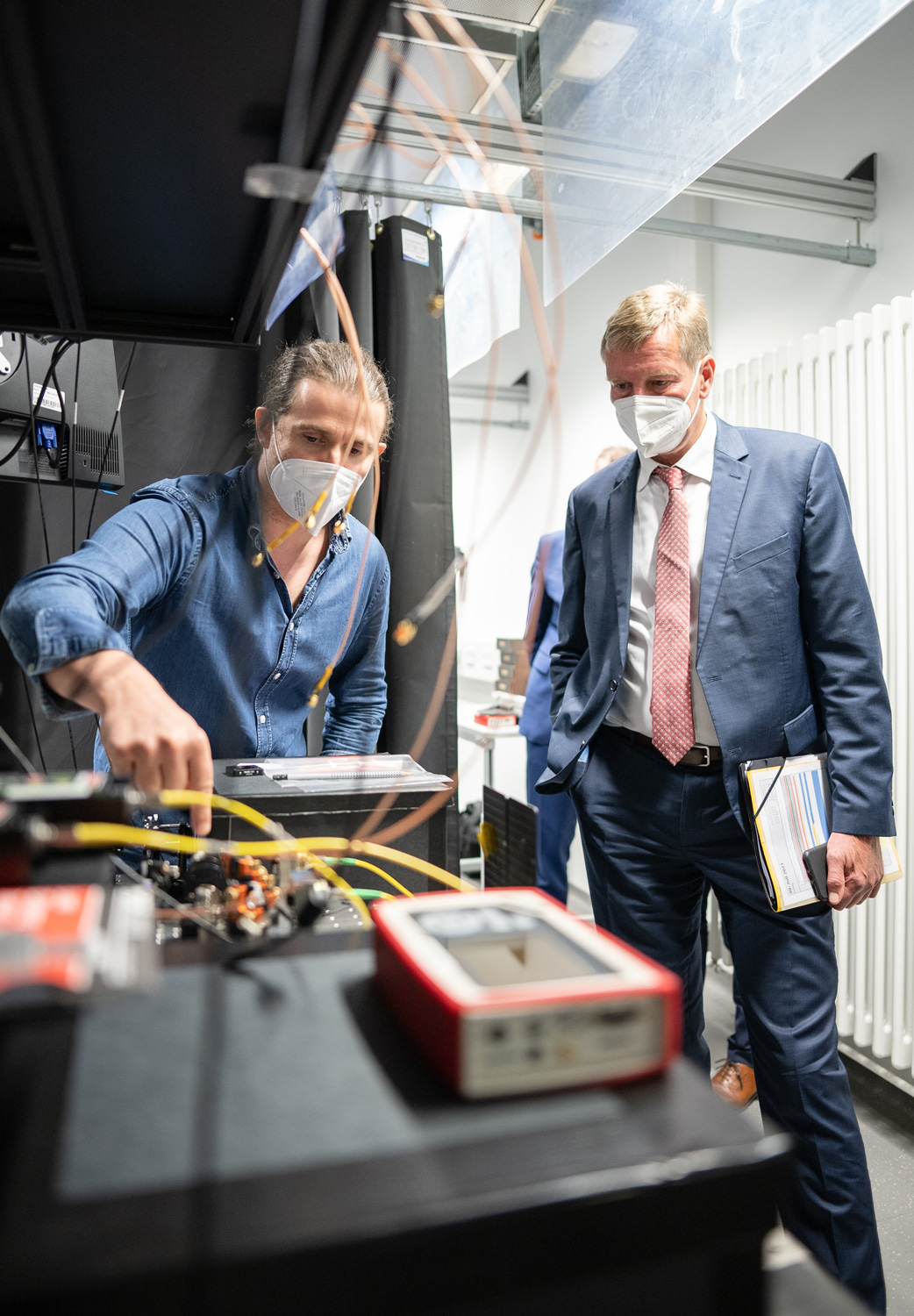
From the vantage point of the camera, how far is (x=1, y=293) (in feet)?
3.10

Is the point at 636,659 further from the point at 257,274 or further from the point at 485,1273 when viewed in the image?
the point at 485,1273

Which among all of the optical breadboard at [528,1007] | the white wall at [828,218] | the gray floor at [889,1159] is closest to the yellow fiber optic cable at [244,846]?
the optical breadboard at [528,1007]

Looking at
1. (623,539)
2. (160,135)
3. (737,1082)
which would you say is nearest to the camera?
(160,135)

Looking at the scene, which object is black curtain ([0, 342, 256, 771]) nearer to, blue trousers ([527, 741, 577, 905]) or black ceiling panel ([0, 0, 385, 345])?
black ceiling panel ([0, 0, 385, 345])

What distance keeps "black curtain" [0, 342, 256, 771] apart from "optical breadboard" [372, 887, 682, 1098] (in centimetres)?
183

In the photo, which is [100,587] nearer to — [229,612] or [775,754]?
[229,612]

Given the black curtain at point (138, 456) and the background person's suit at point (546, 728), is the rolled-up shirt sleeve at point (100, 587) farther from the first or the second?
the background person's suit at point (546, 728)

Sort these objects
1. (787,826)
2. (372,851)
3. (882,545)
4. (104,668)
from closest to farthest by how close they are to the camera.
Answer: (104,668) → (372,851) → (787,826) → (882,545)

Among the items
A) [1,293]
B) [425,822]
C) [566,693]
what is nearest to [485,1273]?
[425,822]

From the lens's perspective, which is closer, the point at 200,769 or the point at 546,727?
the point at 200,769

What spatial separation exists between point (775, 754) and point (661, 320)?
2.48ft

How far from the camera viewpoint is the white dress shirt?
4.74ft

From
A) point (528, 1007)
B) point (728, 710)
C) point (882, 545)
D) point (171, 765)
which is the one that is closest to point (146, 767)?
point (171, 765)

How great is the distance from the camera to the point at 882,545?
2.19 metres
